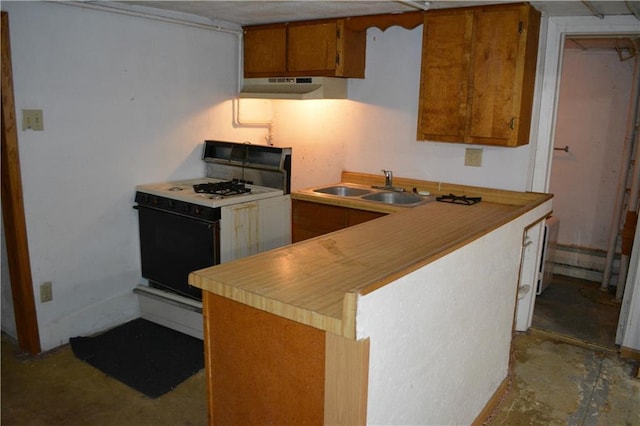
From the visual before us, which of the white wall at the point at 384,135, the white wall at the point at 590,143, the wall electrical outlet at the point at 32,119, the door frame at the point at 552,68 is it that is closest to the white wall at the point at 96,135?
the wall electrical outlet at the point at 32,119

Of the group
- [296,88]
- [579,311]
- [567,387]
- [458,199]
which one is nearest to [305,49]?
[296,88]

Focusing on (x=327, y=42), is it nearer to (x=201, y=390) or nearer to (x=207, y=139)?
(x=207, y=139)

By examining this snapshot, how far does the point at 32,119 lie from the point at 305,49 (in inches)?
72.8

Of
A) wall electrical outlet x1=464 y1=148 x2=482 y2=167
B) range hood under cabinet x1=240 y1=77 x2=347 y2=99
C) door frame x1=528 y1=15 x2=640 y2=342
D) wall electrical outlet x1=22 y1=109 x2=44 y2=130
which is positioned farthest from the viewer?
range hood under cabinet x1=240 y1=77 x2=347 y2=99

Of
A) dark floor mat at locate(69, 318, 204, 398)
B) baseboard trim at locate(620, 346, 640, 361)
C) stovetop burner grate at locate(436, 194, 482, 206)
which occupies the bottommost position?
dark floor mat at locate(69, 318, 204, 398)

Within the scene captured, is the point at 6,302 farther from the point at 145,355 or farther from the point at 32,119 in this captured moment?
the point at 32,119

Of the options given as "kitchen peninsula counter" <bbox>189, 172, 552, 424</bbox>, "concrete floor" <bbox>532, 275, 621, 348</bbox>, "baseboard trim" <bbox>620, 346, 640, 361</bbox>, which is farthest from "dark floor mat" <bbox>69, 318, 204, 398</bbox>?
"baseboard trim" <bbox>620, 346, 640, 361</bbox>

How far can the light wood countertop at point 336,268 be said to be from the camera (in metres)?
1.40

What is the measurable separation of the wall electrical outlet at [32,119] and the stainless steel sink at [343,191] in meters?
1.80

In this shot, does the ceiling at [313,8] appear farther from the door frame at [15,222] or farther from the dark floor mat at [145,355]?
the dark floor mat at [145,355]

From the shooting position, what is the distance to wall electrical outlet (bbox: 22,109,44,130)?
281cm

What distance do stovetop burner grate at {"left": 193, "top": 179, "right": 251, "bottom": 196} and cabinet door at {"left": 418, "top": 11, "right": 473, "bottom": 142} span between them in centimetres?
128

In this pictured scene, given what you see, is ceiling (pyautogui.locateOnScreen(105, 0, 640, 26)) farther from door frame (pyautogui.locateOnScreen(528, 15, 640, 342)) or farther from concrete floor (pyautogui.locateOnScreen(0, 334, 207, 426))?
concrete floor (pyautogui.locateOnScreen(0, 334, 207, 426))

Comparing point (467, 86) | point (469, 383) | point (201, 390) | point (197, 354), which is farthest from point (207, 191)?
point (469, 383)
